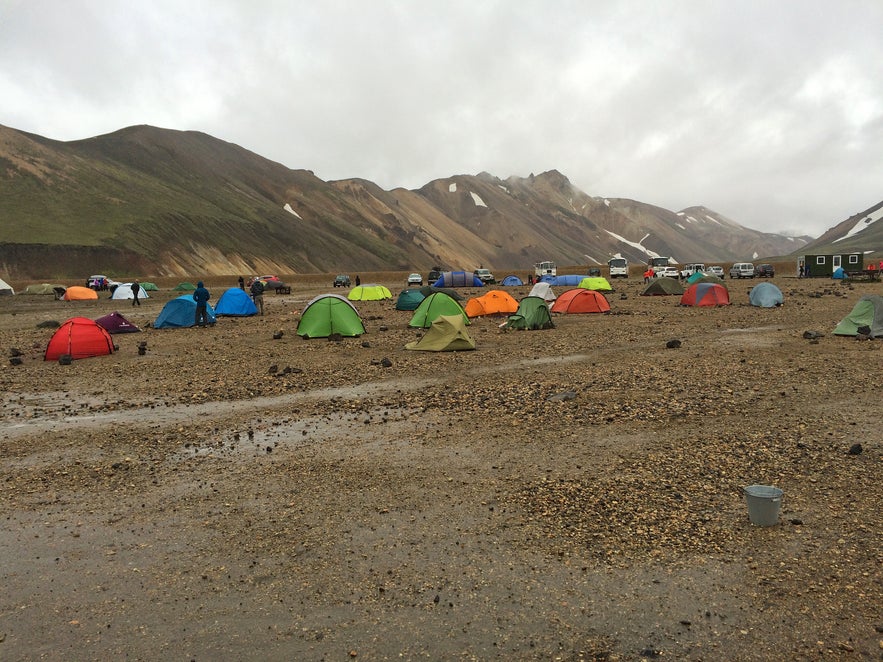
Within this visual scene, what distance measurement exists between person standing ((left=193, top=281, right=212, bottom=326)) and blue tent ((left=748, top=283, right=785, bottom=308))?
2667cm

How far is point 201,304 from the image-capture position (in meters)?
26.9

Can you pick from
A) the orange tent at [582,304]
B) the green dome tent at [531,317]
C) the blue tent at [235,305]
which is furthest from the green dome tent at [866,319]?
the blue tent at [235,305]

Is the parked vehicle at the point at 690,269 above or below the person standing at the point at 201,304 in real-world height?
above

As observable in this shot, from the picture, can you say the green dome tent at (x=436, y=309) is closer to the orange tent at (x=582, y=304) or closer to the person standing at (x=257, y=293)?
the orange tent at (x=582, y=304)

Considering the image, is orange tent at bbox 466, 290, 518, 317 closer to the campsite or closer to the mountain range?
the campsite

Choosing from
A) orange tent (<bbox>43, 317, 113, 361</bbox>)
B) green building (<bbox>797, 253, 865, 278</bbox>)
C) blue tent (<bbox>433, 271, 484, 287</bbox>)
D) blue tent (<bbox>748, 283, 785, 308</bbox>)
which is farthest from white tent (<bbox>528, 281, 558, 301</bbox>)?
green building (<bbox>797, 253, 865, 278</bbox>)

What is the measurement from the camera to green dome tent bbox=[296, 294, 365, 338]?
23.1 m

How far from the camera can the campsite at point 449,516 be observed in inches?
192

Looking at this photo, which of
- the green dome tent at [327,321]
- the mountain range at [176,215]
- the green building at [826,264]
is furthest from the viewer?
the mountain range at [176,215]

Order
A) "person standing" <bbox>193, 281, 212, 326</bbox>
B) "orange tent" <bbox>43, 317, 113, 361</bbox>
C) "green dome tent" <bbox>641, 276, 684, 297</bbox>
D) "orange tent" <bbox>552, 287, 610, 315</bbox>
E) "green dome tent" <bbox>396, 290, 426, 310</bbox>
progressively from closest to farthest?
"orange tent" <bbox>43, 317, 113, 361</bbox>
"person standing" <bbox>193, 281, 212, 326</bbox>
"orange tent" <bbox>552, 287, 610, 315</bbox>
"green dome tent" <bbox>396, 290, 426, 310</bbox>
"green dome tent" <bbox>641, 276, 684, 297</bbox>

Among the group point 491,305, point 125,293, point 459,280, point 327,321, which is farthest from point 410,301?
point 125,293

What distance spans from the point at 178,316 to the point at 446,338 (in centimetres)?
1421

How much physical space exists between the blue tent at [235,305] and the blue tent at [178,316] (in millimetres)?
4667

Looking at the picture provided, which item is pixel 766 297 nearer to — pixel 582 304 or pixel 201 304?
pixel 582 304
